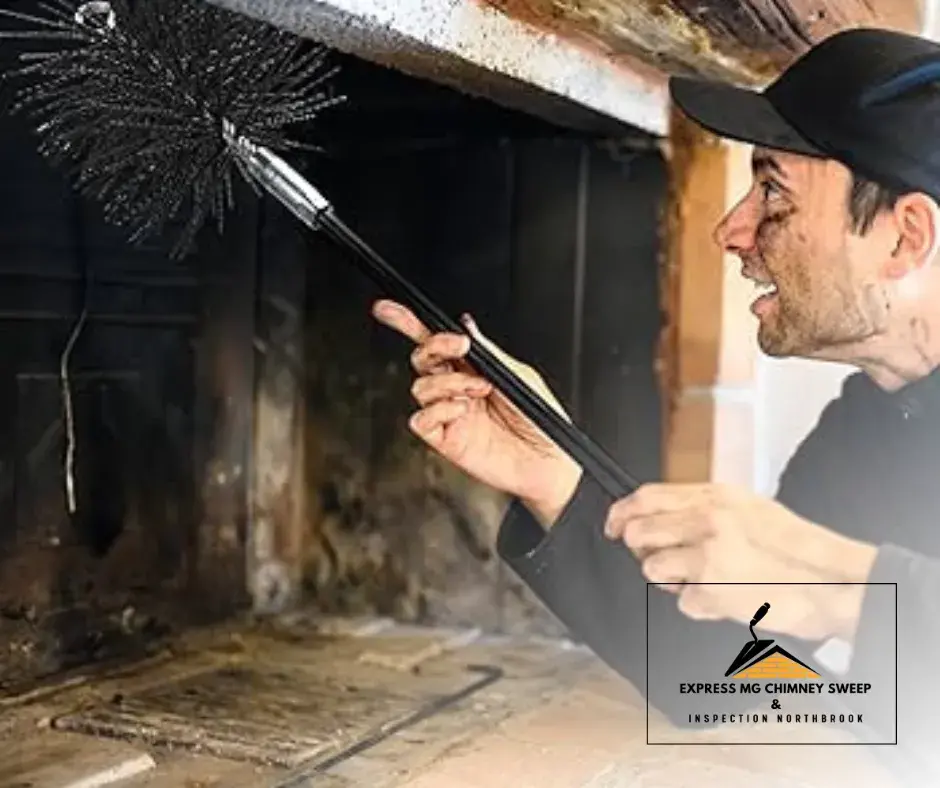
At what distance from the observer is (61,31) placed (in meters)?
1.07

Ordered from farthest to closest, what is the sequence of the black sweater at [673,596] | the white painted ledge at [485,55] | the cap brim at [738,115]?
the black sweater at [673,596] → the cap brim at [738,115] → the white painted ledge at [485,55]

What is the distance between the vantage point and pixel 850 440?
51.5 inches

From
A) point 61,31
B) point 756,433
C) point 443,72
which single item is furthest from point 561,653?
point 61,31

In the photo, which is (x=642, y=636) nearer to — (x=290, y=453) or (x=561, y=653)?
(x=561, y=653)

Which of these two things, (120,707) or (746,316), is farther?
(746,316)

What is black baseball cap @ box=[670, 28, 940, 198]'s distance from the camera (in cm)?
101

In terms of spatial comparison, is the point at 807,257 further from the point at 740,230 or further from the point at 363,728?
the point at 363,728

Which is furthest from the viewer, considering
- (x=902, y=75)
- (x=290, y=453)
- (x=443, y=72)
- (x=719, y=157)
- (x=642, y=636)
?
(x=290, y=453)

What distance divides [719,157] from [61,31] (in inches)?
25.1

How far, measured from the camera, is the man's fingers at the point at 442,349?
3.49 feet

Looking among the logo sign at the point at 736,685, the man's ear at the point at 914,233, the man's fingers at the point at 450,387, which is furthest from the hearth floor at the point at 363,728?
the man's ear at the point at 914,233

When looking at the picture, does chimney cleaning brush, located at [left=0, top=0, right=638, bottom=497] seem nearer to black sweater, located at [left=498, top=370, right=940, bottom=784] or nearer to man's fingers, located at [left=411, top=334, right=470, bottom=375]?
man's fingers, located at [left=411, top=334, right=470, bottom=375]

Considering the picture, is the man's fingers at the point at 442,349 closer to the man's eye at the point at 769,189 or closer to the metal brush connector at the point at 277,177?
the metal brush connector at the point at 277,177

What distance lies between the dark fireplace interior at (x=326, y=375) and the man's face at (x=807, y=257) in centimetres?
32
